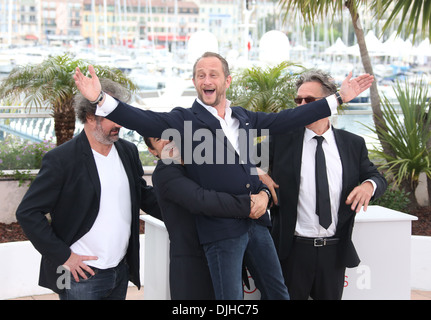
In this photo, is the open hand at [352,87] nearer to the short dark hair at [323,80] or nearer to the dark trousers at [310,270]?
the short dark hair at [323,80]

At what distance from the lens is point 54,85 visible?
23.7 feet

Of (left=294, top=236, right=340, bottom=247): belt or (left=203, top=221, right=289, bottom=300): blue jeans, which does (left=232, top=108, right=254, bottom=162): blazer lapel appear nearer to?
(left=203, top=221, right=289, bottom=300): blue jeans

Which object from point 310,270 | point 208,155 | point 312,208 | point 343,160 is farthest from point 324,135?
point 208,155

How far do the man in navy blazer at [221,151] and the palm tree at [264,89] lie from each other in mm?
4095

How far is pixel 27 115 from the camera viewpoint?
8.22 metres

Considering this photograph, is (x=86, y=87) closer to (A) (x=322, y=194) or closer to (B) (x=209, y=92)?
(B) (x=209, y=92)

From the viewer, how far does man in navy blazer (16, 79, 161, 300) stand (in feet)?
9.56

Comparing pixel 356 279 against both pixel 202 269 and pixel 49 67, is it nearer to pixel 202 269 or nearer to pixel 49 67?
pixel 202 269

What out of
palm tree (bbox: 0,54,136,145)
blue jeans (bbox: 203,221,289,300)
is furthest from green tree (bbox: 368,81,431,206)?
blue jeans (bbox: 203,221,289,300)

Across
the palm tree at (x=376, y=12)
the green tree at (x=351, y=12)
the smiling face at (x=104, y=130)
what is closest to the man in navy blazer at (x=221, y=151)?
the smiling face at (x=104, y=130)

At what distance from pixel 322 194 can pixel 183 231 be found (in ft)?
2.64

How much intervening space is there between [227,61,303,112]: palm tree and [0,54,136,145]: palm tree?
4.47 ft

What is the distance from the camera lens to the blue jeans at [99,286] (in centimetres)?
299
